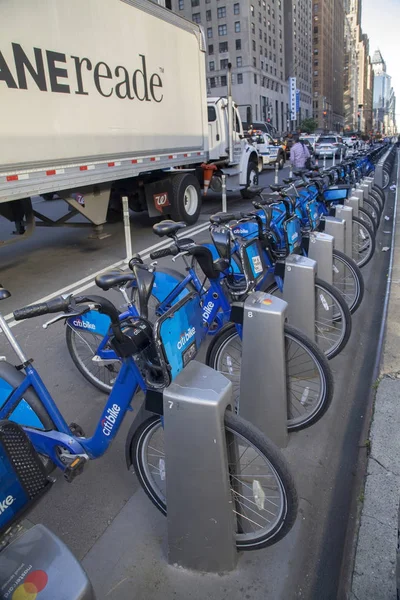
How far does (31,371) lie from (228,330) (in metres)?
1.33

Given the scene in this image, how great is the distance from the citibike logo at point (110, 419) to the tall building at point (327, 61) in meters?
112

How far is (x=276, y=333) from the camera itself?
2.69 m

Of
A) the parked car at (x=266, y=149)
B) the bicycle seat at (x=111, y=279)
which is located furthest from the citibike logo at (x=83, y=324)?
the parked car at (x=266, y=149)

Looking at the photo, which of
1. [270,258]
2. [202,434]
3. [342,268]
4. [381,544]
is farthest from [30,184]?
[381,544]

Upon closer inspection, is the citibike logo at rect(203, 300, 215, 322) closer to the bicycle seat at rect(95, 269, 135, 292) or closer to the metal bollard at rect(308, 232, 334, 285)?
the bicycle seat at rect(95, 269, 135, 292)

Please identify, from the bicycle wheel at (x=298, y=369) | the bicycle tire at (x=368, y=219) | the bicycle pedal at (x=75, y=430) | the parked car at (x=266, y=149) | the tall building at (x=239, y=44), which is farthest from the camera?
the tall building at (x=239, y=44)

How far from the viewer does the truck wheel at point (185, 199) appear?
32.5 ft

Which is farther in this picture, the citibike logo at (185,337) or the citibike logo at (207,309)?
the citibike logo at (207,309)

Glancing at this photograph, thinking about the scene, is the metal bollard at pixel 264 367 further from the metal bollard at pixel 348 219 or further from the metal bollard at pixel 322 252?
the metal bollard at pixel 348 219

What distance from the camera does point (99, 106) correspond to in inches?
277

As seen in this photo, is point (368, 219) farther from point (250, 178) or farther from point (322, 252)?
point (250, 178)

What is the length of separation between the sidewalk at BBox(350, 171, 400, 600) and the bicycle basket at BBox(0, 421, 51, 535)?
1.41 metres

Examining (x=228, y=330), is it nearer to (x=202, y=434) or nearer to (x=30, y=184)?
(x=202, y=434)

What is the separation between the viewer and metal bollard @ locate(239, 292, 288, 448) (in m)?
2.70
